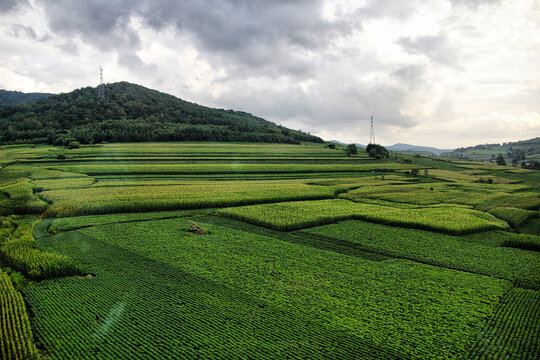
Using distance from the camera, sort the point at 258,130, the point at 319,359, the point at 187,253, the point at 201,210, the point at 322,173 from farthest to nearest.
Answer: the point at 258,130 → the point at 322,173 → the point at 201,210 → the point at 187,253 → the point at 319,359

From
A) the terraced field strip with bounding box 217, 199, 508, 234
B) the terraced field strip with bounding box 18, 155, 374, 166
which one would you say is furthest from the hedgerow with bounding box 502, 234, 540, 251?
the terraced field strip with bounding box 18, 155, 374, 166

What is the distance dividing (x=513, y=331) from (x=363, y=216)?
25.5 meters

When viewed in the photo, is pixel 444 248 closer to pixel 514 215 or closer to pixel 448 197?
pixel 514 215

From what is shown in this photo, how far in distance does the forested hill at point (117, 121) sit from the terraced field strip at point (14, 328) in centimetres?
10226

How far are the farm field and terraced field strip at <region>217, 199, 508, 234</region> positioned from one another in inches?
7.7

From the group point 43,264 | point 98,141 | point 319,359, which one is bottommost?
point 319,359

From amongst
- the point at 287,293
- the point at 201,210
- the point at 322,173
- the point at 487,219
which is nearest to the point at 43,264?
the point at 287,293

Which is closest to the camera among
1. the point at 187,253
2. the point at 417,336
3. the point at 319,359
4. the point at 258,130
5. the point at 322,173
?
the point at 319,359

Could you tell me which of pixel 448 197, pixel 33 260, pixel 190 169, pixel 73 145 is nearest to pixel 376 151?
pixel 448 197

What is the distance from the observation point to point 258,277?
2398 cm

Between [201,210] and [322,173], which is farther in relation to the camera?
[322,173]

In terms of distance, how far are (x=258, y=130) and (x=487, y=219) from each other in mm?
135095

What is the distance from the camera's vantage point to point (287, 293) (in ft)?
70.8

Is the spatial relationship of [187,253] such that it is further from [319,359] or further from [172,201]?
[172,201]
